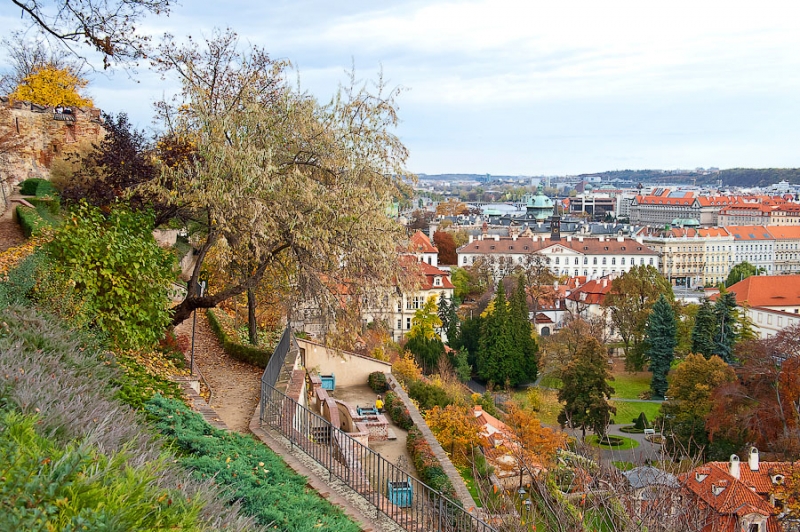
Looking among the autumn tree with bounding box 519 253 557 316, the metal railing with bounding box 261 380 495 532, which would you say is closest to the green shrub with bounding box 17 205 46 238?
the metal railing with bounding box 261 380 495 532

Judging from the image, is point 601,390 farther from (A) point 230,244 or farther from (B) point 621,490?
(B) point 621,490

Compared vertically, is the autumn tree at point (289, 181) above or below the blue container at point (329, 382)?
above

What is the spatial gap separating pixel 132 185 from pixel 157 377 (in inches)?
171

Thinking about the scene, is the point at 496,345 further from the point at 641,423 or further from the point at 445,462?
the point at 445,462

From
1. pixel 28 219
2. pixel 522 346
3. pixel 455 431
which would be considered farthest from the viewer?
pixel 522 346

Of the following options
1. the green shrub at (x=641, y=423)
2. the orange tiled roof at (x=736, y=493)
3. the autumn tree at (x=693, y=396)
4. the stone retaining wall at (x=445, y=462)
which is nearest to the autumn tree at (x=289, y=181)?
the stone retaining wall at (x=445, y=462)

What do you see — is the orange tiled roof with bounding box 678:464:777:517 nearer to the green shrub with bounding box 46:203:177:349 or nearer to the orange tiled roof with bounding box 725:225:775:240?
the green shrub with bounding box 46:203:177:349

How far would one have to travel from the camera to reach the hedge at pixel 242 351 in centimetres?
1418

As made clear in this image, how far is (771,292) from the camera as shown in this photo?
54031 mm

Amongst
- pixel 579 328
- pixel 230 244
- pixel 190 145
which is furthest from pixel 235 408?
pixel 579 328

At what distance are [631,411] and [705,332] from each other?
18.9 feet

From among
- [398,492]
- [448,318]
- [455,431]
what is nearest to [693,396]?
[455,431]

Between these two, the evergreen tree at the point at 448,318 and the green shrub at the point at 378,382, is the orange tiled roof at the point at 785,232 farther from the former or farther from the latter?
the green shrub at the point at 378,382

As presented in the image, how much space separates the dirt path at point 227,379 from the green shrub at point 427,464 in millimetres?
3260
